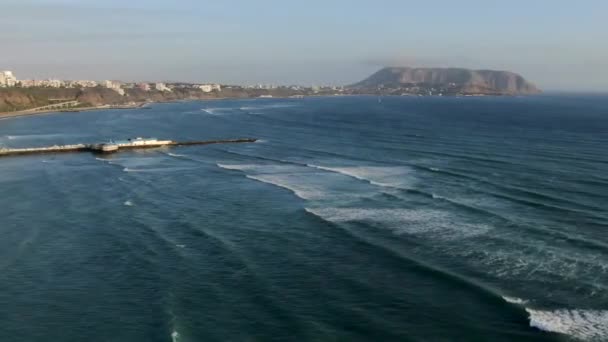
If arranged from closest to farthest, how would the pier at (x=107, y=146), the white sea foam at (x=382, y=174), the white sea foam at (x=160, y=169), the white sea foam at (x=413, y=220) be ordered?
the white sea foam at (x=413, y=220) → the white sea foam at (x=382, y=174) → the white sea foam at (x=160, y=169) → the pier at (x=107, y=146)

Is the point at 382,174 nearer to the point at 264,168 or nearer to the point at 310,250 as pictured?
the point at 264,168

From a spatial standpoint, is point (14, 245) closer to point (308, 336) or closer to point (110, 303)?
point (110, 303)

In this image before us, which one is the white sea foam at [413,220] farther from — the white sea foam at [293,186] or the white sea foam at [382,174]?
the white sea foam at [382,174]

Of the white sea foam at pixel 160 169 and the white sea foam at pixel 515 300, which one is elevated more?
the white sea foam at pixel 160 169

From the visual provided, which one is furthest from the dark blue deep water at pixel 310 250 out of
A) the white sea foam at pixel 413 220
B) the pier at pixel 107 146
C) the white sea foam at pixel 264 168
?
the pier at pixel 107 146

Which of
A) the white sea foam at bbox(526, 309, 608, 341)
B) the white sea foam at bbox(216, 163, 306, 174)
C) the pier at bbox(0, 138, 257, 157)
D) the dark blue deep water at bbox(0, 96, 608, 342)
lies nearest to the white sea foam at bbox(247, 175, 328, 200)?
the dark blue deep water at bbox(0, 96, 608, 342)

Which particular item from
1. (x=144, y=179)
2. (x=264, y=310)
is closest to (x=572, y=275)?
(x=264, y=310)

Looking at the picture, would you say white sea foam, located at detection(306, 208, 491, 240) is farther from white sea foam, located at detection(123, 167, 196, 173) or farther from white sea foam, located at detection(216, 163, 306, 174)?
white sea foam, located at detection(123, 167, 196, 173)
